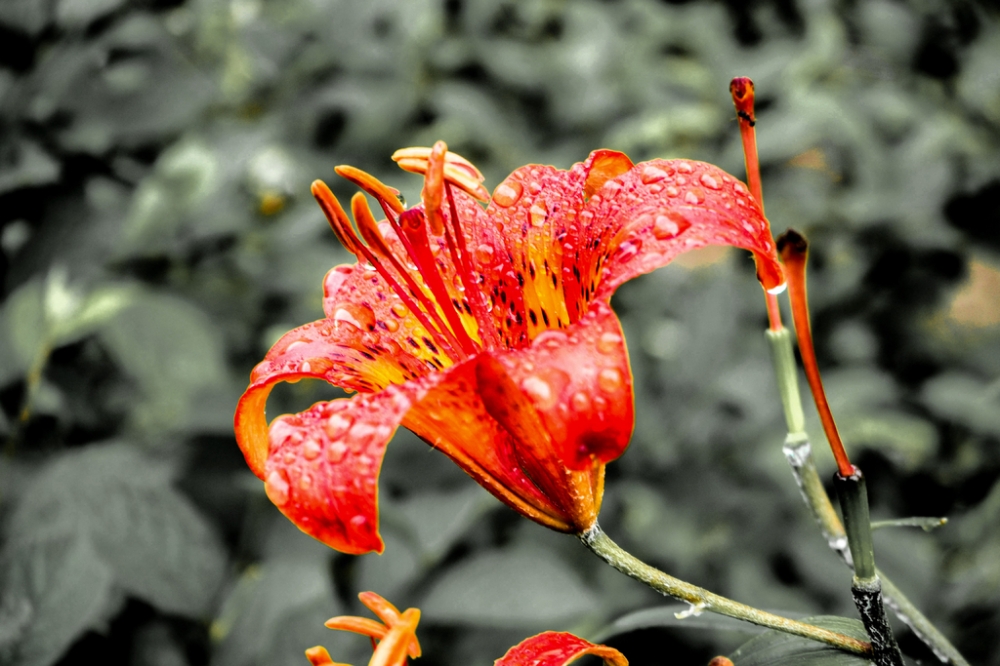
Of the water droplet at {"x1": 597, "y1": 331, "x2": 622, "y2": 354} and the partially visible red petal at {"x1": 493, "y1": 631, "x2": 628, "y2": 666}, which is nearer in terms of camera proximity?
the water droplet at {"x1": 597, "y1": 331, "x2": 622, "y2": 354}

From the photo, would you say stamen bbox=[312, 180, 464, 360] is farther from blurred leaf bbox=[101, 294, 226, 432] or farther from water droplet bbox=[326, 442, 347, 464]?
blurred leaf bbox=[101, 294, 226, 432]

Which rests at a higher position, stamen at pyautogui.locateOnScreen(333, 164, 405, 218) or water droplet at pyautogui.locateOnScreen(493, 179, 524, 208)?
stamen at pyautogui.locateOnScreen(333, 164, 405, 218)

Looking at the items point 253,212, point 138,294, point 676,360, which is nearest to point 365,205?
point 138,294

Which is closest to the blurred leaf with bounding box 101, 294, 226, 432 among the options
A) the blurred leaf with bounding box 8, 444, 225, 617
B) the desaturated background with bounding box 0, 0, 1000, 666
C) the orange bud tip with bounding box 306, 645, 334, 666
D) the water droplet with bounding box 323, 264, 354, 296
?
the desaturated background with bounding box 0, 0, 1000, 666

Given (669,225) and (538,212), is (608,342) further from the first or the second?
(538,212)

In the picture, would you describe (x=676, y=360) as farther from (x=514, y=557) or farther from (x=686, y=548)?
(x=514, y=557)

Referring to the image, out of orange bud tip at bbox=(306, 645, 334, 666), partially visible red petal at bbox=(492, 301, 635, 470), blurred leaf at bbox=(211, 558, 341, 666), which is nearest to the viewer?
partially visible red petal at bbox=(492, 301, 635, 470)

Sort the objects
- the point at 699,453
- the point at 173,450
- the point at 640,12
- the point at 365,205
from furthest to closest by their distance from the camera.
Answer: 1. the point at 640,12
2. the point at 699,453
3. the point at 173,450
4. the point at 365,205

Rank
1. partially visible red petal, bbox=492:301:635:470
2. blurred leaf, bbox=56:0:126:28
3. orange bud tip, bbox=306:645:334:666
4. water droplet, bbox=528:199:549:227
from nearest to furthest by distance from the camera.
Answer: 1. partially visible red petal, bbox=492:301:635:470
2. orange bud tip, bbox=306:645:334:666
3. water droplet, bbox=528:199:549:227
4. blurred leaf, bbox=56:0:126:28
